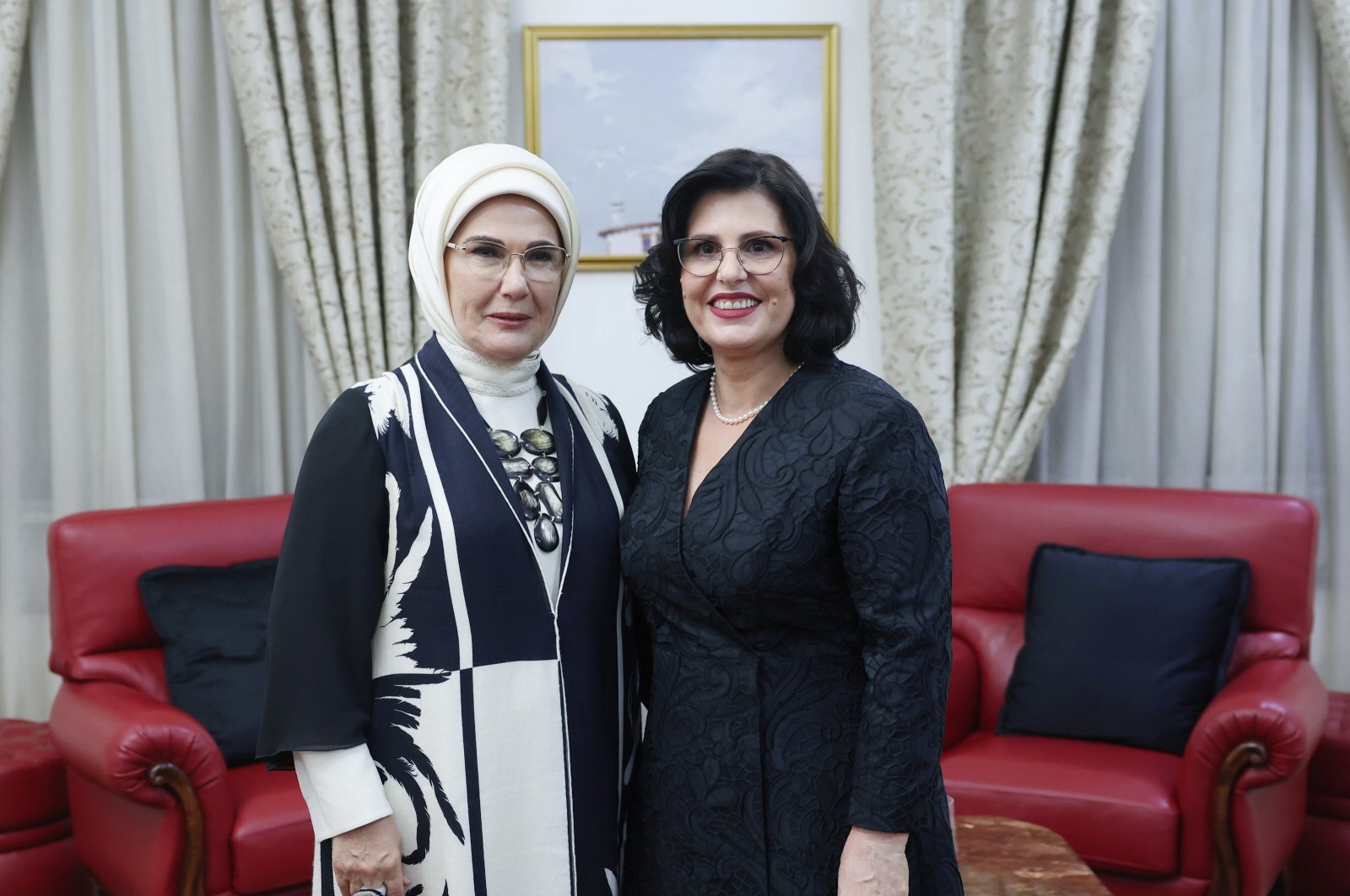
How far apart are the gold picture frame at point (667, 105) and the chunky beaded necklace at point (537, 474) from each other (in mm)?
1794

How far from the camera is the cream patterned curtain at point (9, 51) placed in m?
2.99

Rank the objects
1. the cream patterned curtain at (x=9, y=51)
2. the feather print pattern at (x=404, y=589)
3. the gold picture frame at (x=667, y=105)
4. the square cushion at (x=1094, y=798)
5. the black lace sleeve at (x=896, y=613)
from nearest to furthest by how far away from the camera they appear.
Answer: the black lace sleeve at (x=896, y=613)
the feather print pattern at (x=404, y=589)
the square cushion at (x=1094, y=798)
the cream patterned curtain at (x=9, y=51)
the gold picture frame at (x=667, y=105)

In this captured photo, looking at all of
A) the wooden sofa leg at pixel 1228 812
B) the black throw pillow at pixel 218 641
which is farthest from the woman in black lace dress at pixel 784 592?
the black throw pillow at pixel 218 641

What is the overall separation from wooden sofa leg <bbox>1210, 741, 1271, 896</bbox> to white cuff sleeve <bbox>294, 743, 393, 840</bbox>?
1.68 meters

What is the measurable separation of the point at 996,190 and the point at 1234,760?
1.68 meters

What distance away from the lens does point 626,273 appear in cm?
338

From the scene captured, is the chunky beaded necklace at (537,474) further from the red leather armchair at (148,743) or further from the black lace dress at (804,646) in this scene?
the red leather armchair at (148,743)

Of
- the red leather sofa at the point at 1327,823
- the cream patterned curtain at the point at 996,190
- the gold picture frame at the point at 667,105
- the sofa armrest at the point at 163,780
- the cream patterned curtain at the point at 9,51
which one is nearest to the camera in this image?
the sofa armrest at the point at 163,780

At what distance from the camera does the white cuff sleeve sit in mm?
1393

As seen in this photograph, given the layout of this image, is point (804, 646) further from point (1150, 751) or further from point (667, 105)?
point (667, 105)

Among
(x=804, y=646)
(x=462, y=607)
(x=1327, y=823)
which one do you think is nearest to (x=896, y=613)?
(x=804, y=646)

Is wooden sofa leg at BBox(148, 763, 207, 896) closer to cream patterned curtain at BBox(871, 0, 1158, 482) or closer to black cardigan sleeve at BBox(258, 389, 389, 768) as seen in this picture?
black cardigan sleeve at BBox(258, 389, 389, 768)

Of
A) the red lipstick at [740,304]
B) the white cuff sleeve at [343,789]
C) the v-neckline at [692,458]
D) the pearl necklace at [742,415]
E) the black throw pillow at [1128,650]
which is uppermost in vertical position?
the red lipstick at [740,304]

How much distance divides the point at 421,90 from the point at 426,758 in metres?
2.19
